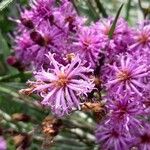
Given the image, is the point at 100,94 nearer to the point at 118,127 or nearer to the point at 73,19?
the point at 118,127

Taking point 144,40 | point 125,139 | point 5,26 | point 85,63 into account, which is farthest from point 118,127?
point 5,26

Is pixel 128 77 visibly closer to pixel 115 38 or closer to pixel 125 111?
pixel 125 111

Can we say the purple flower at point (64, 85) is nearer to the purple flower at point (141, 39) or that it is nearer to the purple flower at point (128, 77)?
the purple flower at point (128, 77)

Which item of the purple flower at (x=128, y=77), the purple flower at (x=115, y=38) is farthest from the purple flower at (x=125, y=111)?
the purple flower at (x=115, y=38)

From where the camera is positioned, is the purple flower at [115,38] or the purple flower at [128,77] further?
the purple flower at [115,38]

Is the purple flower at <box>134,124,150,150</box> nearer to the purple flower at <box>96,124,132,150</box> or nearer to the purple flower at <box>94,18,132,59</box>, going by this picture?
the purple flower at <box>96,124,132,150</box>

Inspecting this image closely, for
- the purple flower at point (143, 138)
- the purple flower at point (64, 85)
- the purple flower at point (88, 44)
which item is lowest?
the purple flower at point (143, 138)
